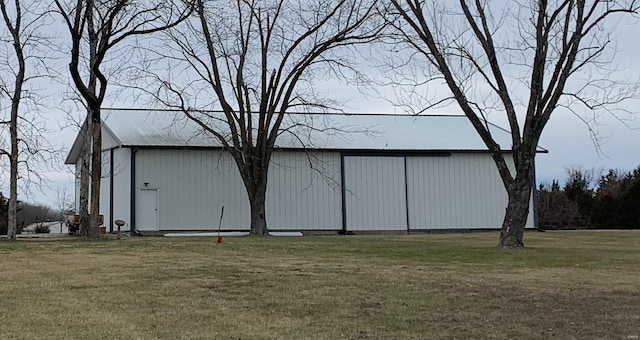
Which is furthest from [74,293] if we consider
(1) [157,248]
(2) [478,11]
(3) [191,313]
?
(2) [478,11]

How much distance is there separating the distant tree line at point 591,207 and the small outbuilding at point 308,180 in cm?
1486

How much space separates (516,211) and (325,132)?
66.5 feet

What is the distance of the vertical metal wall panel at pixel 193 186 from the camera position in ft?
120

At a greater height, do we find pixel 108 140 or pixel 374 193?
pixel 108 140

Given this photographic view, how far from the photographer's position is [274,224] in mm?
37781

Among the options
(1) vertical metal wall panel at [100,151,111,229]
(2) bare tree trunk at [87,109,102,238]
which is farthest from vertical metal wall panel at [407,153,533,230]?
(2) bare tree trunk at [87,109,102,238]

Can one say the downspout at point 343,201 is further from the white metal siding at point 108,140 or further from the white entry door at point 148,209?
the white metal siding at point 108,140

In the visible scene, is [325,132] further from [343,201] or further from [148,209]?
[148,209]

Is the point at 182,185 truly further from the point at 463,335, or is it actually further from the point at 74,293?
the point at 463,335

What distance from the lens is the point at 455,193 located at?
39906 millimetres

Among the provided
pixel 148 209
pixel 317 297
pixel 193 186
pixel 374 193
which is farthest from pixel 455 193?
pixel 317 297

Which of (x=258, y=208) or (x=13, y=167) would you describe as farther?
(x=258, y=208)

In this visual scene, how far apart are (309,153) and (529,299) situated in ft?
92.2

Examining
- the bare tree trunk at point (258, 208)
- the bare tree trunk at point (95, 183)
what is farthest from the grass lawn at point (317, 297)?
the bare tree trunk at point (258, 208)
